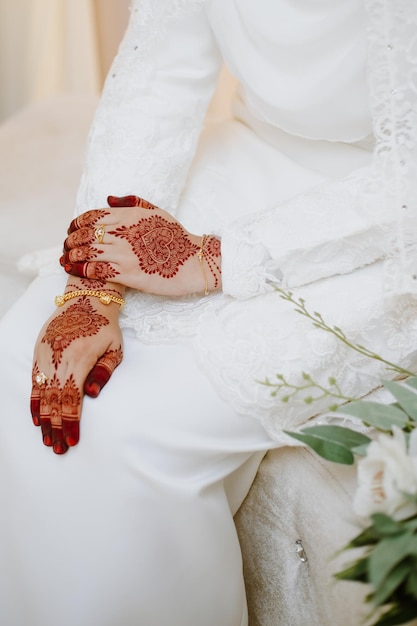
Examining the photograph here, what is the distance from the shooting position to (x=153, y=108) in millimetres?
1182

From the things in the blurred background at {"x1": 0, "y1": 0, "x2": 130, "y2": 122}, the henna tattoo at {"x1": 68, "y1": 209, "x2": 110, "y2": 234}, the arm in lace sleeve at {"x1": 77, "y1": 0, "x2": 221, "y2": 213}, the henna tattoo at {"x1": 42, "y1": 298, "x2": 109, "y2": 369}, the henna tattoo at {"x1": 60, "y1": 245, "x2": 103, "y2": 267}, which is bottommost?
the henna tattoo at {"x1": 42, "y1": 298, "x2": 109, "y2": 369}

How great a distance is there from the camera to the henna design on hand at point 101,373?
0.89 meters

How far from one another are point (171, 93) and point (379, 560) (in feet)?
2.95

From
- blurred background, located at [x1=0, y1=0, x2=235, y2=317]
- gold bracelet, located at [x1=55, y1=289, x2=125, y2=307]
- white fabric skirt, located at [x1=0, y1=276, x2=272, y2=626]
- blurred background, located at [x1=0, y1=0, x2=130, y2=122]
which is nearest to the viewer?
white fabric skirt, located at [x1=0, y1=276, x2=272, y2=626]

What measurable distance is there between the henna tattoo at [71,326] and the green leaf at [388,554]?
508 millimetres

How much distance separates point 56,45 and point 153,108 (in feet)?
5.87

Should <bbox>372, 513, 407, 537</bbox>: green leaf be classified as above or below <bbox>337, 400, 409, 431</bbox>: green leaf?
below

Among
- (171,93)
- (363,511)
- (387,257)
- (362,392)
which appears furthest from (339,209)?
(363,511)

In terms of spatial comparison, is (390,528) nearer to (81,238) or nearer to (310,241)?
(310,241)

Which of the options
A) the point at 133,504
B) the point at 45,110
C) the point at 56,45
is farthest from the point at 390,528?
the point at 56,45

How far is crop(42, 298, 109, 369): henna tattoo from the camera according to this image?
91 centimetres

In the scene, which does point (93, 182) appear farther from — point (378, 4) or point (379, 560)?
point (379, 560)

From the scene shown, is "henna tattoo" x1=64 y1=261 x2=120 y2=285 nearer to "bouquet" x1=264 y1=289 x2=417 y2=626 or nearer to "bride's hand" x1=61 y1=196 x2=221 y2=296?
"bride's hand" x1=61 y1=196 x2=221 y2=296
